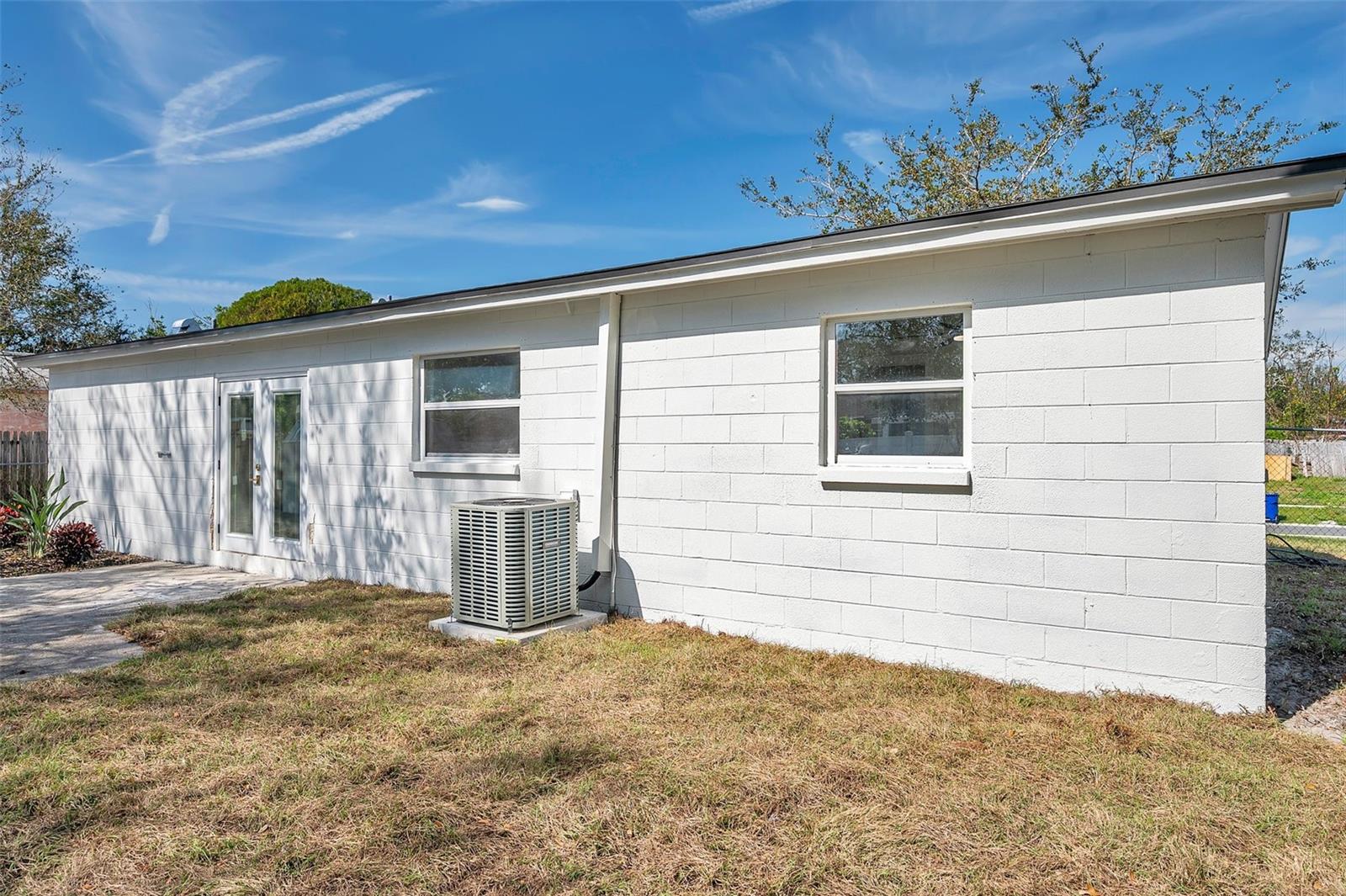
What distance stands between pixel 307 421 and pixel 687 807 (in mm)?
6732

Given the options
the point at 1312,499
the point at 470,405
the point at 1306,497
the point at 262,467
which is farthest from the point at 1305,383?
the point at 262,467

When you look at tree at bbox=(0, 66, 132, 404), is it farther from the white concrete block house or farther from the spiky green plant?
the white concrete block house

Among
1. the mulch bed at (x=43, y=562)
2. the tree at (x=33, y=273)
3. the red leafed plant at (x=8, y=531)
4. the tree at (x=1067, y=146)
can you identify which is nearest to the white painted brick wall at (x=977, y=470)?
the mulch bed at (x=43, y=562)

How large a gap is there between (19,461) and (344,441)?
8645 mm

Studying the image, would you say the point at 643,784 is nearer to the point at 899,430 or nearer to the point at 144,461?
the point at 899,430

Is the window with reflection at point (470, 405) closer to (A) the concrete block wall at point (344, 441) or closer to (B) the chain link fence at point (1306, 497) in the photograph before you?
(A) the concrete block wall at point (344, 441)

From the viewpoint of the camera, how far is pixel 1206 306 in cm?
383

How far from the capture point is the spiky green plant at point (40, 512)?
361 inches

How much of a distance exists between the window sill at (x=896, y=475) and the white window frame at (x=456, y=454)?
2912 mm

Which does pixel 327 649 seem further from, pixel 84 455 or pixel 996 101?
pixel 996 101

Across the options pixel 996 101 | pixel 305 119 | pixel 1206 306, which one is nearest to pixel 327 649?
pixel 1206 306

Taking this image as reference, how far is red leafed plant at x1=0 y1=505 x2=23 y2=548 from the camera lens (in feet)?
32.3

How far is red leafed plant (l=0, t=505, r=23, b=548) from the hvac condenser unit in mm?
8413

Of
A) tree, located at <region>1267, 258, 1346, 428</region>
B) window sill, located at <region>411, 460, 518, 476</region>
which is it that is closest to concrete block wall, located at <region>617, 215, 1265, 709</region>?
window sill, located at <region>411, 460, 518, 476</region>
